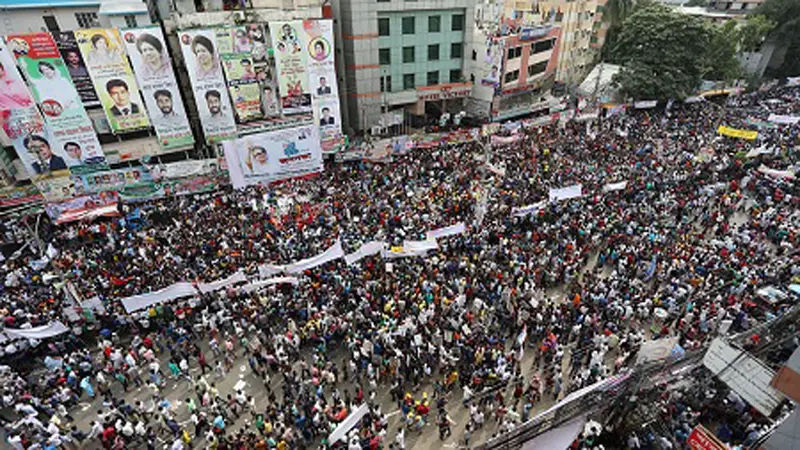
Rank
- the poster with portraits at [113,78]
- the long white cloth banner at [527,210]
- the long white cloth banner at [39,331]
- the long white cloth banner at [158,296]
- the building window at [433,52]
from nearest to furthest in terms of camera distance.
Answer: the long white cloth banner at [39,331] → the long white cloth banner at [158,296] → the long white cloth banner at [527,210] → the poster with portraits at [113,78] → the building window at [433,52]

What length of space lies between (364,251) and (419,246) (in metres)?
2.26

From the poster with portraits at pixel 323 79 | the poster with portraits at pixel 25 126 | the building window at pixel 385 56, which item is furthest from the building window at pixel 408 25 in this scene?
the poster with portraits at pixel 25 126

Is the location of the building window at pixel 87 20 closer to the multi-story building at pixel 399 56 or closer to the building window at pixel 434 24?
the multi-story building at pixel 399 56

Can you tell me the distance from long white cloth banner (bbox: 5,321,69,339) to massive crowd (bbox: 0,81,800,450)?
73 centimetres

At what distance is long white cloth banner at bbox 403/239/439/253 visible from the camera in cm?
1756

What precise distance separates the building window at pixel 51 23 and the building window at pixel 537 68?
115 feet

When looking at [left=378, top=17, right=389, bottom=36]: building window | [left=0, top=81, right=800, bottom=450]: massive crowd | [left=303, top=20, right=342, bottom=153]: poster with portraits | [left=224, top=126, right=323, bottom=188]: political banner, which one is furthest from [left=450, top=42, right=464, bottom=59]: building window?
[left=224, top=126, right=323, bottom=188]: political banner

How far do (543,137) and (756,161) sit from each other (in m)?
12.8

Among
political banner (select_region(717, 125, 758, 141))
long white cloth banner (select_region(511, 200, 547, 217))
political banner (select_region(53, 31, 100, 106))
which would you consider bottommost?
long white cloth banner (select_region(511, 200, 547, 217))

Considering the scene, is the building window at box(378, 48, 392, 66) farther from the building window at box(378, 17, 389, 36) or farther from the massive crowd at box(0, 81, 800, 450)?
the massive crowd at box(0, 81, 800, 450)

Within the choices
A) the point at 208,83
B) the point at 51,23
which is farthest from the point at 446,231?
the point at 51,23

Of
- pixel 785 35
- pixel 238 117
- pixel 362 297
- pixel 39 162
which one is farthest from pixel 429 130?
pixel 785 35

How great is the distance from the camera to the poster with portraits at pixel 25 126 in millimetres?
22508

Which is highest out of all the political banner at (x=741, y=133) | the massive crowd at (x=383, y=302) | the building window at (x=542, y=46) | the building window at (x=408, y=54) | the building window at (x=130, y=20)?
the building window at (x=130, y=20)
